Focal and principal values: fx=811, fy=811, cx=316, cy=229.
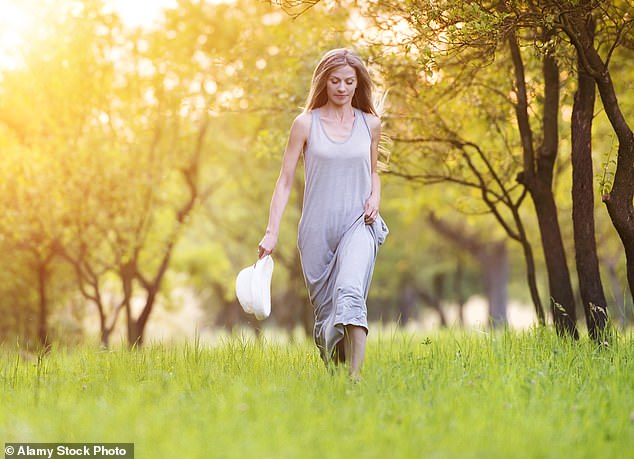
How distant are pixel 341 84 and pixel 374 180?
757 mm

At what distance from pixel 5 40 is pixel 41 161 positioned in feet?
9.04

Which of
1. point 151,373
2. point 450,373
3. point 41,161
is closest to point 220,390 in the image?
point 151,373

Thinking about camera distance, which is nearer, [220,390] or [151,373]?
[220,390]

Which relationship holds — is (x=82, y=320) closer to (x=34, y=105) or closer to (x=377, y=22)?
(x=34, y=105)

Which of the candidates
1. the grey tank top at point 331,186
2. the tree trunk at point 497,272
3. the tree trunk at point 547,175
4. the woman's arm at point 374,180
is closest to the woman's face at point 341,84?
the grey tank top at point 331,186

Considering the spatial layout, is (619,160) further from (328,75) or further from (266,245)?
(266,245)

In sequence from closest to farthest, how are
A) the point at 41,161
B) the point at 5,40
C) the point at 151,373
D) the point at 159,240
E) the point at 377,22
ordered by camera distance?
the point at 151,373
the point at 377,22
the point at 41,161
the point at 5,40
the point at 159,240

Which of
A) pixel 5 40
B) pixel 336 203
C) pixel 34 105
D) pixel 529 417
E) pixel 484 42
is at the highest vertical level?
pixel 5 40

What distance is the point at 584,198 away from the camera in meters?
7.25

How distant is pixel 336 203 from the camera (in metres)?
5.80

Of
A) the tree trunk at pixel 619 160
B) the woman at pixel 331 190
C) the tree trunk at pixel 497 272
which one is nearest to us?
the woman at pixel 331 190

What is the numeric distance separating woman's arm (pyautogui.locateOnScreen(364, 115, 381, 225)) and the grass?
1.09 metres

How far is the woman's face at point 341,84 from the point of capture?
5.77 metres

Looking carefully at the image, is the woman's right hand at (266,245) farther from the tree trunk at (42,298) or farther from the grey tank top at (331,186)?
the tree trunk at (42,298)
